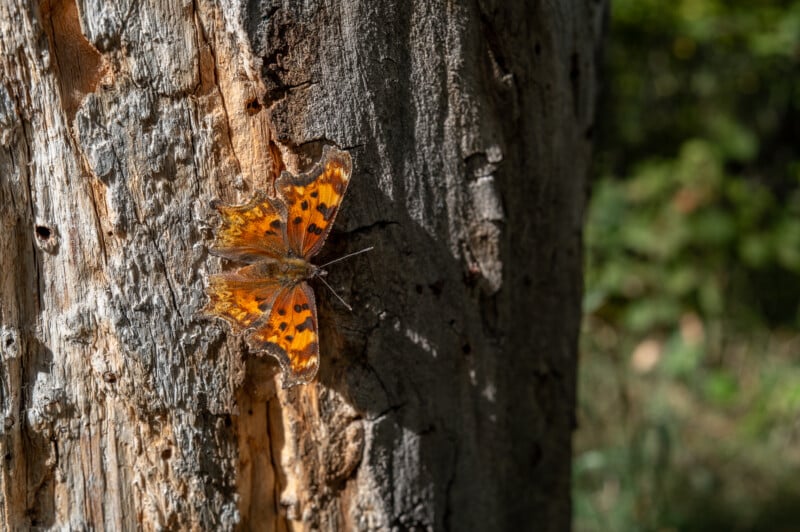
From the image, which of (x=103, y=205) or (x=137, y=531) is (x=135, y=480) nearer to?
(x=137, y=531)

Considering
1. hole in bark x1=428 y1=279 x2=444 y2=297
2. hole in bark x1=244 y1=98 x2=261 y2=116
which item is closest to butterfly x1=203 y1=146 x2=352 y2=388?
hole in bark x1=244 y1=98 x2=261 y2=116

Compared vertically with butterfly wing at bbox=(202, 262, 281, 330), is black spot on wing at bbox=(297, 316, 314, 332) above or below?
below

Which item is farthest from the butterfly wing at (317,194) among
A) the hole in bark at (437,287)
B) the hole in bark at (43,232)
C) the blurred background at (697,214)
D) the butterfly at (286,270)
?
the blurred background at (697,214)

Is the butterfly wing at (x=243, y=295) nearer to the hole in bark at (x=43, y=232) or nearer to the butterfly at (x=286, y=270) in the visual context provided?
the butterfly at (x=286, y=270)

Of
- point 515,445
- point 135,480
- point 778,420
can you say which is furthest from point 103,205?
point 778,420

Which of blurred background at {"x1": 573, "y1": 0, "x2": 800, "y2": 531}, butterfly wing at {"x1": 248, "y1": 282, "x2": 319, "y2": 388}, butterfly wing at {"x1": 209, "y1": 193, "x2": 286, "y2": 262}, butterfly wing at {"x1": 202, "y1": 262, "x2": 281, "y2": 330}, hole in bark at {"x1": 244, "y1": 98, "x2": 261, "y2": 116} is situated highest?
blurred background at {"x1": 573, "y1": 0, "x2": 800, "y2": 531}

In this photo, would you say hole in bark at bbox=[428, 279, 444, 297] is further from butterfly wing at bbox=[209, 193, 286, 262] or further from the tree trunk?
butterfly wing at bbox=[209, 193, 286, 262]
